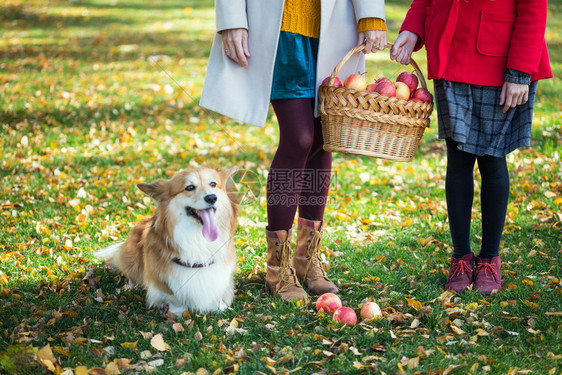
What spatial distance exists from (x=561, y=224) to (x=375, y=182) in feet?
5.47

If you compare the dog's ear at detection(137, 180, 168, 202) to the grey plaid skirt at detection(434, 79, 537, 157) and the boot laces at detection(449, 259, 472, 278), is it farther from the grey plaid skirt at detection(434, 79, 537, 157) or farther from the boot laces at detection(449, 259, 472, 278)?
the boot laces at detection(449, 259, 472, 278)

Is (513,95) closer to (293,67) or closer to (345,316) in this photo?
(293,67)

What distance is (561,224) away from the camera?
3.75 m

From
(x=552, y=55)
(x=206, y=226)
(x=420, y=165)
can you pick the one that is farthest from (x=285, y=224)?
(x=552, y=55)

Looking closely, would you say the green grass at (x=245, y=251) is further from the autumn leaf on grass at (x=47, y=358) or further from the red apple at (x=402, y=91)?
the red apple at (x=402, y=91)

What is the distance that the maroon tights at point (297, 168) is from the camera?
104 inches

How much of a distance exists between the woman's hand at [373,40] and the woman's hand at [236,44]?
0.60 metres

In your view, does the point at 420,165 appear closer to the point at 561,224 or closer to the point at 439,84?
the point at 561,224

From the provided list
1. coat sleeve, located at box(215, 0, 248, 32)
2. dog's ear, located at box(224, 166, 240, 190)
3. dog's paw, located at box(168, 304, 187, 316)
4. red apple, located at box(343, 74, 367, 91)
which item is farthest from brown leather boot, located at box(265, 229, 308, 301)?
coat sleeve, located at box(215, 0, 248, 32)

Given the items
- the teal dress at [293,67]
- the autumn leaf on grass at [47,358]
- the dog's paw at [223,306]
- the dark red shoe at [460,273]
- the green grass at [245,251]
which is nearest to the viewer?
the autumn leaf on grass at [47,358]

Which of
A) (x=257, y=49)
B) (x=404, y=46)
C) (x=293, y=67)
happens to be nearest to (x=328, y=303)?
(x=293, y=67)

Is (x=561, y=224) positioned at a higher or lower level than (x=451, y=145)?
lower

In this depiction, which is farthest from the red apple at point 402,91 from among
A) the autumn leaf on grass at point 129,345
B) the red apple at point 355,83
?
the autumn leaf on grass at point 129,345

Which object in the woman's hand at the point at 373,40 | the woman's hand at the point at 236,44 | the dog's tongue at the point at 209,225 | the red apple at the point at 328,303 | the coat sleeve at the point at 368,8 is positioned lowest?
the red apple at the point at 328,303
